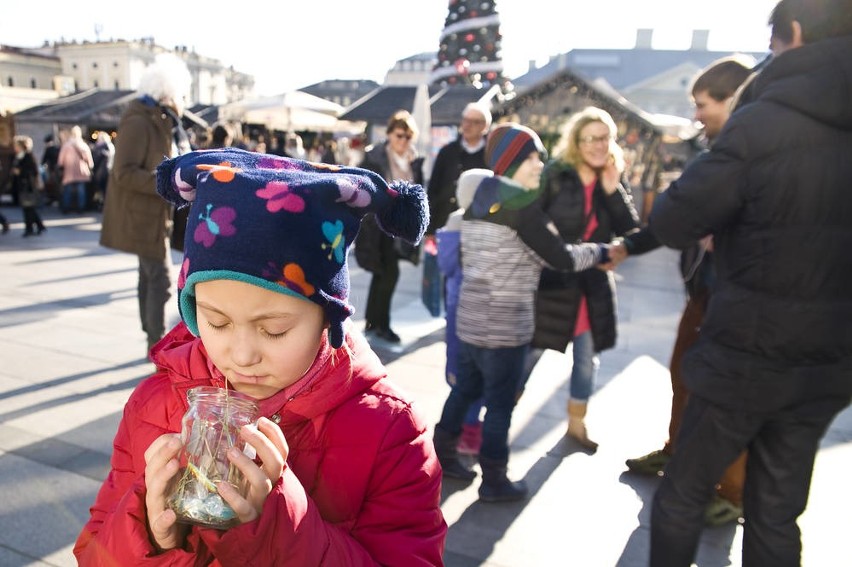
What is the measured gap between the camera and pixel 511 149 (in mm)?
2820

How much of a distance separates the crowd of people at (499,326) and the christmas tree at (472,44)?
16016mm

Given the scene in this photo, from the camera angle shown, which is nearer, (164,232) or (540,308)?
(540,308)

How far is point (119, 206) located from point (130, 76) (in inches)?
3139

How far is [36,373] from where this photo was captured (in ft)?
13.7

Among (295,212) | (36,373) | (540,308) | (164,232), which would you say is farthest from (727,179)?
(36,373)

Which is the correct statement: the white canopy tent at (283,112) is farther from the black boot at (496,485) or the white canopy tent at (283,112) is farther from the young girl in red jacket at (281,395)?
the young girl in red jacket at (281,395)

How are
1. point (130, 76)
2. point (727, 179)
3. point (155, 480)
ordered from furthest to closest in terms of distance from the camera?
1. point (130, 76)
2. point (727, 179)
3. point (155, 480)

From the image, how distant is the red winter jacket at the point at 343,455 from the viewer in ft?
3.75

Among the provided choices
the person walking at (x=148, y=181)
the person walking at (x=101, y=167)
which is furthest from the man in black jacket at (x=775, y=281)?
the person walking at (x=101, y=167)

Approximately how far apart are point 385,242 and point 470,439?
7.20 feet

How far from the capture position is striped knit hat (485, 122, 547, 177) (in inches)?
110

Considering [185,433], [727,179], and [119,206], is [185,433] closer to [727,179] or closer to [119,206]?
[727,179]

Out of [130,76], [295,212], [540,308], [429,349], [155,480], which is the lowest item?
[429,349]

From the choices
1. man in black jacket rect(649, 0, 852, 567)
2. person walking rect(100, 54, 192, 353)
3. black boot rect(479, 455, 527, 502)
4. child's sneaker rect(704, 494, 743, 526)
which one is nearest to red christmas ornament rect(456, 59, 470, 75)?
person walking rect(100, 54, 192, 353)
